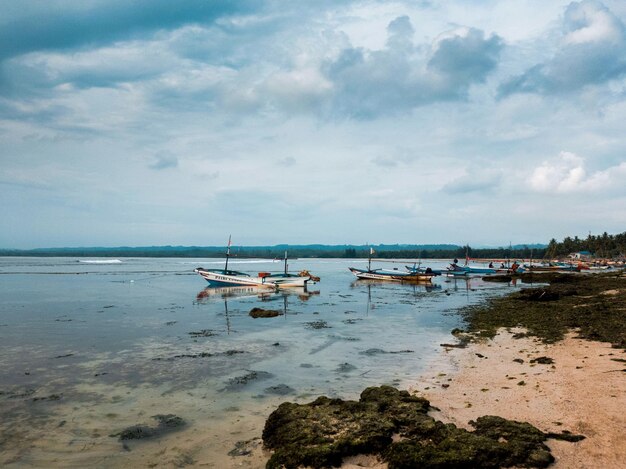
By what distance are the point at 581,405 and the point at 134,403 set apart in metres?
12.4

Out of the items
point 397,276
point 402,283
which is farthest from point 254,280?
point 397,276

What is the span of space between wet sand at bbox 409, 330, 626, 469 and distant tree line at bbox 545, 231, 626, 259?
455 feet

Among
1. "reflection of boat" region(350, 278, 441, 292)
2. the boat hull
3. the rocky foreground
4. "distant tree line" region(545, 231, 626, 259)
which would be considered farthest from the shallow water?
"distant tree line" region(545, 231, 626, 259)

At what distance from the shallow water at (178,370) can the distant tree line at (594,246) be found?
450 feet

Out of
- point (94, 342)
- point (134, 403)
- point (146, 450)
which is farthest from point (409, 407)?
point (94, 342)

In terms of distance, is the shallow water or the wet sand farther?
the shallow water

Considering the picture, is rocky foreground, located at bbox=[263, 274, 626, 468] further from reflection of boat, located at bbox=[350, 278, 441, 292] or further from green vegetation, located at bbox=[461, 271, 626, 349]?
reflection of boat, located at bbox=[350, 278, 441, 292]

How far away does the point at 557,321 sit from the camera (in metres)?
24.5

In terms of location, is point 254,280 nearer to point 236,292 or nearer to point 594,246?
point 236,292

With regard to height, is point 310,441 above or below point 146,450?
above

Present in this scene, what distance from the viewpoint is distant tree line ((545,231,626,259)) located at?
140m

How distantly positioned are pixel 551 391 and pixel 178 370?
512 inches

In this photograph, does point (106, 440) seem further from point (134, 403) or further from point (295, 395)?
point (295, 395)

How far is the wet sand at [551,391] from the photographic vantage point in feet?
27.2
